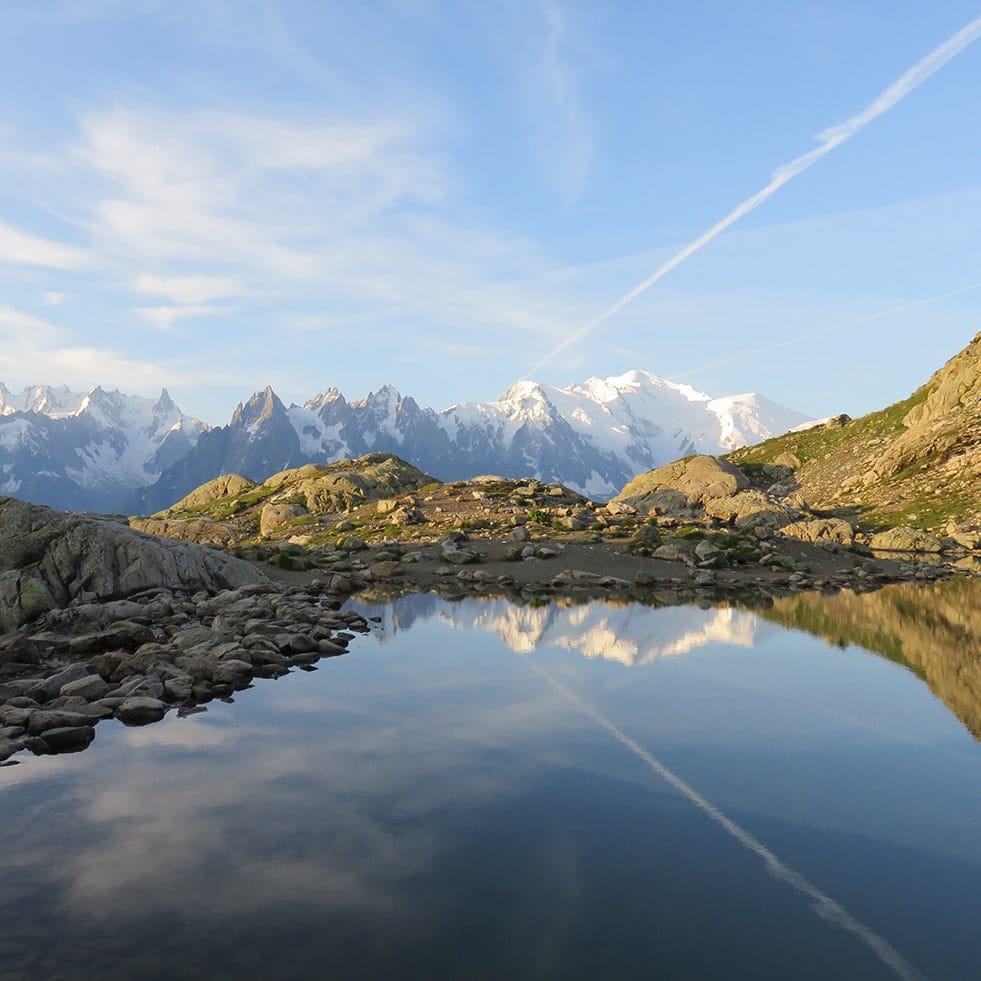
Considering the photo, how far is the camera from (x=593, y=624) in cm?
3388

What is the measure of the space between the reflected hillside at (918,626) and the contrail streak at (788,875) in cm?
906

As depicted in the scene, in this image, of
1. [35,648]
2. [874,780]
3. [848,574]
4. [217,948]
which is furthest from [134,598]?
[848,574]

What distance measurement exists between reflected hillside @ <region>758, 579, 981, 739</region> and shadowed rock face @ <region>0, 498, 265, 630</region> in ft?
99.3

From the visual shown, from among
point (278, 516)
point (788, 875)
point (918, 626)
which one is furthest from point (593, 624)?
point (278, 516)

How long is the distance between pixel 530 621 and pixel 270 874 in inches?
940

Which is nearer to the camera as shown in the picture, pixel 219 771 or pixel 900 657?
pixel 219 771

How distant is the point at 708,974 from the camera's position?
30.1ft

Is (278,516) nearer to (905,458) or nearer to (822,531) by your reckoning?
(822,531)

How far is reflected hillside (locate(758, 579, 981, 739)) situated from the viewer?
77.1 feet

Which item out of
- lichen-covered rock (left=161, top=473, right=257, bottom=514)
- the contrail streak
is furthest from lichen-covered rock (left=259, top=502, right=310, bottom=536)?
the contrail streak

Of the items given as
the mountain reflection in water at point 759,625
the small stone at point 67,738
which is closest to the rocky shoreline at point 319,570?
the small stone at point 67,738

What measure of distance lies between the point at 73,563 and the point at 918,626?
39369 millimetres

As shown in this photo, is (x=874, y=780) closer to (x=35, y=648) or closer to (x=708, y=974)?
(x=708, y=974)

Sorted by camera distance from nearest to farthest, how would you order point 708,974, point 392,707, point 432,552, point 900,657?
point 708,974 → point 392,707 → point 900,657 → point 432,552
